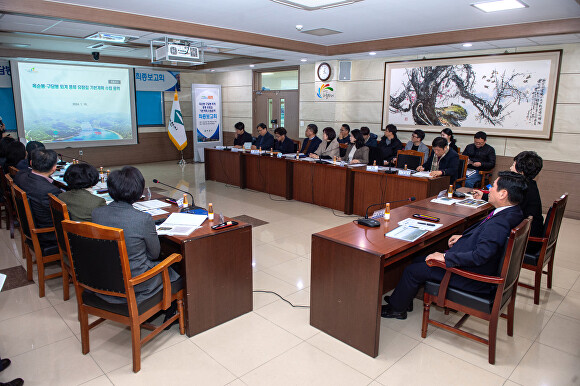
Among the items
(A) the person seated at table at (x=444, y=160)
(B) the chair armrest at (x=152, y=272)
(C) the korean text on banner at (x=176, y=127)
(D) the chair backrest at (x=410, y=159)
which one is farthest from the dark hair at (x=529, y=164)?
(C) the korean text on banner at (x=176, y=127)

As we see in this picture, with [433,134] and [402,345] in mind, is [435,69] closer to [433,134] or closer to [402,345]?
[433,134]

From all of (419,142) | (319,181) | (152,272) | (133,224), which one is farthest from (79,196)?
(419,142)

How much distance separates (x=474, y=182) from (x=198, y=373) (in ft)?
18.0

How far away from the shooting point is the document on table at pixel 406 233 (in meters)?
2.64

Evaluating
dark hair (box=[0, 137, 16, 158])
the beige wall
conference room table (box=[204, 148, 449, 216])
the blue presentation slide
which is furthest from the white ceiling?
the blue presentation slide

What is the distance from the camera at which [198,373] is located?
2344mm

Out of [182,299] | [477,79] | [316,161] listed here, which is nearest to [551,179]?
[477,79]

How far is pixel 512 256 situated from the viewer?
2328mm

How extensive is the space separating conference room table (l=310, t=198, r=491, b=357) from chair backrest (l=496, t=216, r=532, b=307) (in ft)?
1.71

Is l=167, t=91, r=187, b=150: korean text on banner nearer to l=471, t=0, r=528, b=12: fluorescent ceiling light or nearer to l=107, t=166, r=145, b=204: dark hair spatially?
l=471, t=0, r=528, b=12: fluorescent ceiling light

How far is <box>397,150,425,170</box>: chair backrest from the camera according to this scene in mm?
5895

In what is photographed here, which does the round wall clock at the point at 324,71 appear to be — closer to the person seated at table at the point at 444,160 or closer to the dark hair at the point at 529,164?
the person seated at table at the point at 444,160

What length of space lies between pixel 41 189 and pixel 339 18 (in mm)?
3987

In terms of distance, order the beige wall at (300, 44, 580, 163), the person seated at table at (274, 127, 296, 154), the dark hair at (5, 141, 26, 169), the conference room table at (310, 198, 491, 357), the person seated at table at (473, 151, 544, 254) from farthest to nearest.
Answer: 1. the person seated at table at (274, 127, 296, 154)
2. the beige wall at (300, 44, 580, 163)
3. the dark hair at (5, 141, 26, 169)
4. the person seated at table at (473, 151, 544, 254)
5. the conference room table at (310, 198, 491, 357)
